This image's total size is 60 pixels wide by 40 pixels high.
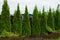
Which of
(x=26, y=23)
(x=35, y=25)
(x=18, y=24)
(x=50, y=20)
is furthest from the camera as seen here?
(x=50, y=20)

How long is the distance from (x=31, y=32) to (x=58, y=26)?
1126 centimetres

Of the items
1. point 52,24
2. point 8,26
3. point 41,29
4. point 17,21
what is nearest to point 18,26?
point 17,21

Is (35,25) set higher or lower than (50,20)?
lower

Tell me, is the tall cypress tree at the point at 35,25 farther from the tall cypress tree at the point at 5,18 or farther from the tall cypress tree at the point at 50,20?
the tall cypress tree at the point at 5,18

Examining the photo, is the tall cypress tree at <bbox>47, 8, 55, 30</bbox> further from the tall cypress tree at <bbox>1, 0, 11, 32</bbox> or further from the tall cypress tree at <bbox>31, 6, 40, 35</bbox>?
the tall cypress tree at <bbox>1, 0, 11, 32</bbox>

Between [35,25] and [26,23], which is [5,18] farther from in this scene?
[35,25]

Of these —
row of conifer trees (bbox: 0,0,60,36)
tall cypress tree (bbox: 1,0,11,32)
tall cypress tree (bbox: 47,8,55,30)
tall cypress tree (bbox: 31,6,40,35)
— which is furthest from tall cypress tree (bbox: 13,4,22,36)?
tall cypress tree (bbox: 47,8,55,30)

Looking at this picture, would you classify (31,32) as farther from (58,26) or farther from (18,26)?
(58,26)

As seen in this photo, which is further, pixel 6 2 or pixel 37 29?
pixel 37 29

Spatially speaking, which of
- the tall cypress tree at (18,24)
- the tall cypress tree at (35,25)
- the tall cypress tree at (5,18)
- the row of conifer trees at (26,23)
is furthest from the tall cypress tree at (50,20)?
the tall cypress tree at (5,18)

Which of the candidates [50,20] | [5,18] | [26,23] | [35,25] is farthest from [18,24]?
[50,20]

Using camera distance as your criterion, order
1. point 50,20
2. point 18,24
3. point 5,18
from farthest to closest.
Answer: point 50,20
point 18,24
point 5,18

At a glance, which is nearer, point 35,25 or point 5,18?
point 5,18

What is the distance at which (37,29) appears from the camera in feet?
143
